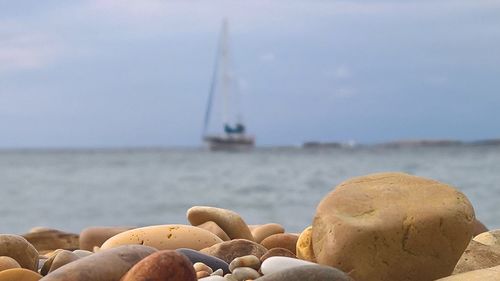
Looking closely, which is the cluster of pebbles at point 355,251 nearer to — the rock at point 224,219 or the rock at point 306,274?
the rock at point 306,274

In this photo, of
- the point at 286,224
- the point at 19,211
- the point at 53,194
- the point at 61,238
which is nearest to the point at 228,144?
the point at 53,194

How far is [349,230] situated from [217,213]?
1.41 m

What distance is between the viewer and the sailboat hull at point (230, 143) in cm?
5094

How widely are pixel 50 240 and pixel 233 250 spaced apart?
2108 mm

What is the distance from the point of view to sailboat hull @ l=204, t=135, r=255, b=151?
50.9 meters

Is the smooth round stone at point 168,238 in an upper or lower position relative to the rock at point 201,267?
lower

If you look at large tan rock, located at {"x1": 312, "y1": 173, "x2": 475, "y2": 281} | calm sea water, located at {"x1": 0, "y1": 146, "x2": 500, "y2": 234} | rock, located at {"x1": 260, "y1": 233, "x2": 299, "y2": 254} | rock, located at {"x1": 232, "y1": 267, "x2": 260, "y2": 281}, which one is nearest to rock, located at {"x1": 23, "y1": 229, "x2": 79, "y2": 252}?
rock, located at {"x1": 260, "y1": 233, "x2": 299, "y2": 254}

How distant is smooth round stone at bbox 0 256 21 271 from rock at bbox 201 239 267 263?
0.79 meters

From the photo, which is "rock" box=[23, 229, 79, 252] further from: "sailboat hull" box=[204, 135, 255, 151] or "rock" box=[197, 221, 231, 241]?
"sailboat hull" box=[204, 135, 255, 151]

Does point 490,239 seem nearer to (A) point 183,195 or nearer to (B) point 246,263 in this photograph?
(B) point 246,263

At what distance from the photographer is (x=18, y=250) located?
3.53m

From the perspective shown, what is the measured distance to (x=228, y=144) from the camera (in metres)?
51.2

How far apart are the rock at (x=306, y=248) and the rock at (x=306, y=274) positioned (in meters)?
0.65

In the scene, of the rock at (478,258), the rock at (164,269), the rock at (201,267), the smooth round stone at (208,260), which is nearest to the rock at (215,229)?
the smooth round stone at (208,260)
